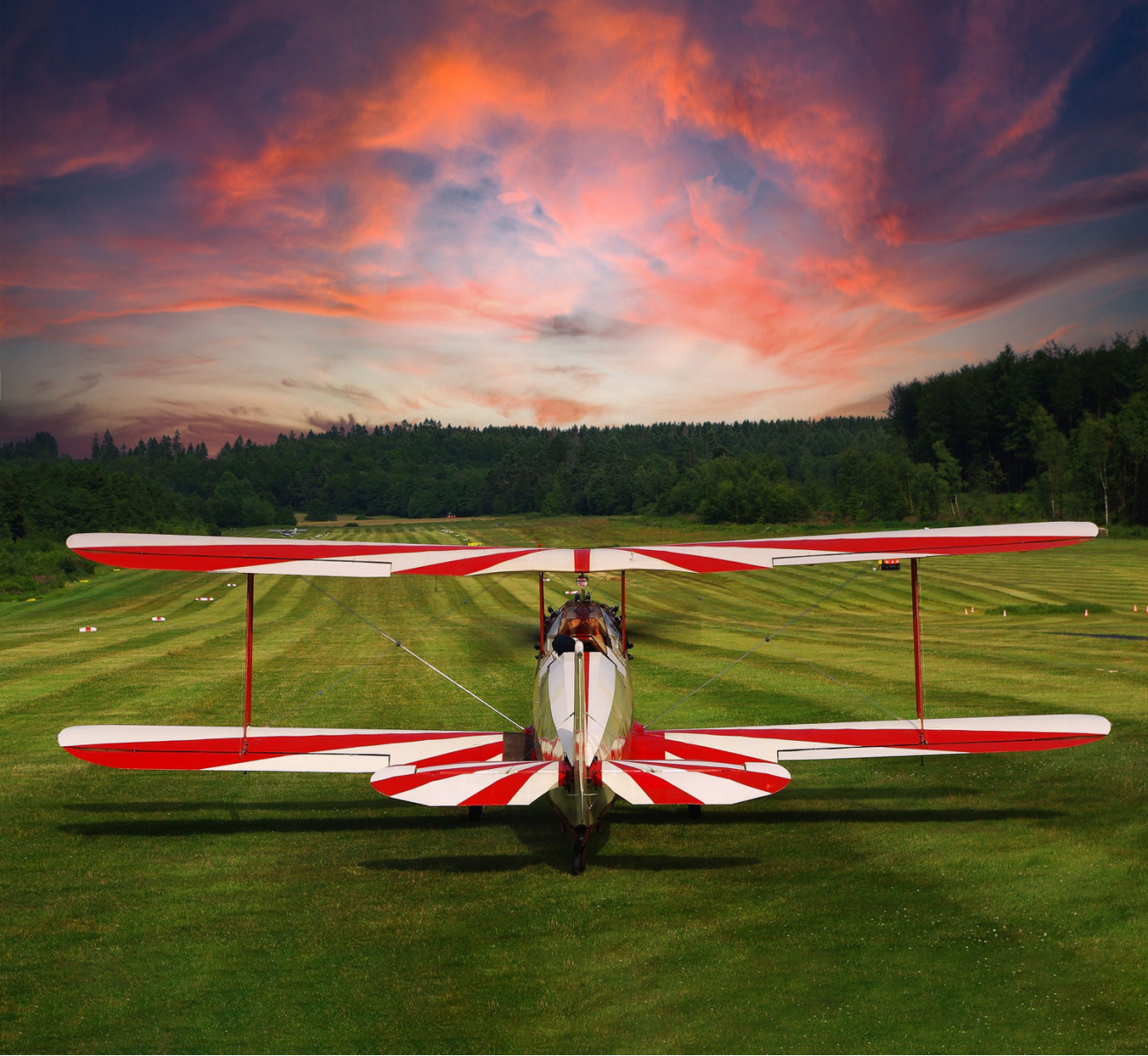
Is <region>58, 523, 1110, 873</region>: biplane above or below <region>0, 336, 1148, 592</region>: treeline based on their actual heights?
below

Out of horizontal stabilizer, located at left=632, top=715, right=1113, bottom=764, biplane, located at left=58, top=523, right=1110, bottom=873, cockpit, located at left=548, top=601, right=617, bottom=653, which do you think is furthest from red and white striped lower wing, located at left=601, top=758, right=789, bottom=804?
horizontal stabilizer, located at left=632, top=715, right=1113, bottom=764

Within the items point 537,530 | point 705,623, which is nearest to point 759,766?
point 705,623

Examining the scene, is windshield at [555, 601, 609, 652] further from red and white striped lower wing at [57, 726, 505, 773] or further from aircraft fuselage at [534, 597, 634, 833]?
red and white striped lower wing at [57, 726, 505, 773]

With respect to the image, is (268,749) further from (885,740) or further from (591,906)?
(885,740)

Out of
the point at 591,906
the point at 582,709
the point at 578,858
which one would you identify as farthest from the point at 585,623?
the point at 591,906

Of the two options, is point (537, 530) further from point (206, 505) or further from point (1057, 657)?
point (1057, 657)

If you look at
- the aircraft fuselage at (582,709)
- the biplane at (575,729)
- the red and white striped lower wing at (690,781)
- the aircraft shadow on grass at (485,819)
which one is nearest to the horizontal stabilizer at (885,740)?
the biplane at (575,729)
